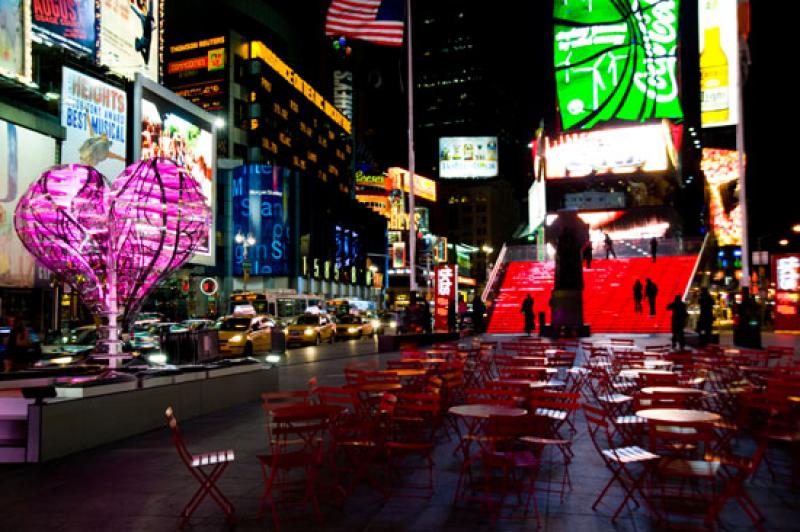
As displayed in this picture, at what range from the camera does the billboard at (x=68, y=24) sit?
106ft

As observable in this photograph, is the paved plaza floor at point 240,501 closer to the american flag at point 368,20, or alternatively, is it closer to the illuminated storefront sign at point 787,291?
the american flag at point 368,20

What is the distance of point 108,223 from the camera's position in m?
10.8

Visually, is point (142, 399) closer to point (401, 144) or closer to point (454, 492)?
point (454, 492)

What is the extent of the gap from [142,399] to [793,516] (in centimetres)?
807

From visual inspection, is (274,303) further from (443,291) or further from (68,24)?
(443,291)

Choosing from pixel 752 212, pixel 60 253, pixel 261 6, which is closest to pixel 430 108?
pixel 261 6

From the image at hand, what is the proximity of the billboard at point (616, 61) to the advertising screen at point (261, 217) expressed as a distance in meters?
28.6

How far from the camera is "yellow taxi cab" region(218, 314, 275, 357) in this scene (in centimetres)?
2495

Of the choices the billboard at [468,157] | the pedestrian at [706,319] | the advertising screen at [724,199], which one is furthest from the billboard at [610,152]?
the billboard at [468,157]

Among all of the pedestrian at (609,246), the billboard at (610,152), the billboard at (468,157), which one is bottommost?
the pedestrian at (609,246)

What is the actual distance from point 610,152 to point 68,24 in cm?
3917

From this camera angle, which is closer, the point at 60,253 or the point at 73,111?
→ the point at 60,253

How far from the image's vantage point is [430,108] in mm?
199625

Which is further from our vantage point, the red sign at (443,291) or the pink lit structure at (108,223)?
the red sign at (443,291)
